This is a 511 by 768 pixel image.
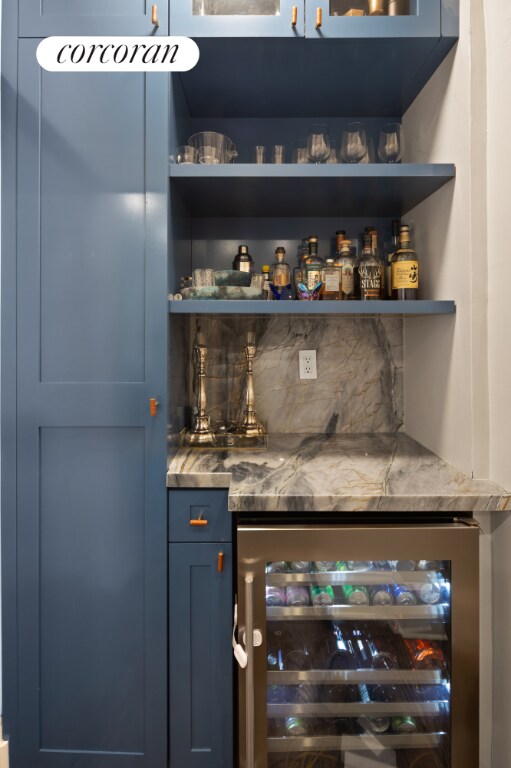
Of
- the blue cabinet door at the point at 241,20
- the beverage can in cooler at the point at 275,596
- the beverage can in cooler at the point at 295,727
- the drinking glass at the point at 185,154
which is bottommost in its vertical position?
the beverage can in cooler at the point at 295,727

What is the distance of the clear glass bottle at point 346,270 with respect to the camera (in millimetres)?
1713

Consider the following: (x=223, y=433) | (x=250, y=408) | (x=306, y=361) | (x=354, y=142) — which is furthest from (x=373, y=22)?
(x=223, y=433)

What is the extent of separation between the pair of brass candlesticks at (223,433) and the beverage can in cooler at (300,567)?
47 centimetres

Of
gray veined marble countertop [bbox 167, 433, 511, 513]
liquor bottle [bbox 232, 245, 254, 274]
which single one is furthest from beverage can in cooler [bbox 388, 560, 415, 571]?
liquor bottle [bbox 232, 245, 254, 274]

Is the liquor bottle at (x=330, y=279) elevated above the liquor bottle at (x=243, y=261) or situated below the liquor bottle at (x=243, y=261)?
below

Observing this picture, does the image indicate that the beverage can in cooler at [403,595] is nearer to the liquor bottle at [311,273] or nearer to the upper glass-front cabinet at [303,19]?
the liquor bottle at [311,273]

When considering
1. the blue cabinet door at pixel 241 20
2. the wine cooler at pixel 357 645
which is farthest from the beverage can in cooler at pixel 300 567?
the blue cabinet door at pixel 241 20

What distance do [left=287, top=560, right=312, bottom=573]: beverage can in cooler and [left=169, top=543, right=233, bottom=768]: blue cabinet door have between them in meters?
0.18

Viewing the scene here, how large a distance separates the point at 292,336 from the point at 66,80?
1.10 meters

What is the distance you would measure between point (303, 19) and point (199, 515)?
4.72ft

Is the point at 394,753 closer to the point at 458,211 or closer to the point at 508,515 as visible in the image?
the point at 508,515

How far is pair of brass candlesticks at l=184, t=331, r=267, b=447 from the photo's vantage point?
66.2 inches

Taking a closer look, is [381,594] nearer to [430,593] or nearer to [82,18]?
[430,593]

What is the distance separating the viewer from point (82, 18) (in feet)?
4.57
